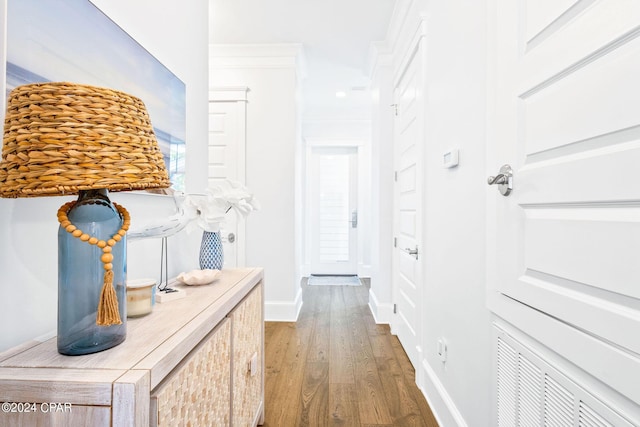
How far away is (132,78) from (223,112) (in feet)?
7.86

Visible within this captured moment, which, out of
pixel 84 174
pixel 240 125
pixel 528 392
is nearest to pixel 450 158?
pixel 528 392

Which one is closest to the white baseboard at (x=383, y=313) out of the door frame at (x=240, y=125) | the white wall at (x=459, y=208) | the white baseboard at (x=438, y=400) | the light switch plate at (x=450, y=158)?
the white baseboard at (x=438, y=400)

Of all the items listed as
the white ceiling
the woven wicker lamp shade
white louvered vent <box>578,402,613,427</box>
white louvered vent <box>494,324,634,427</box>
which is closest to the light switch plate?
white louvered vent <box>494,324,634,427</box>

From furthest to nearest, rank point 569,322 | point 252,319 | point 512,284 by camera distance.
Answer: point 252,319
point 512,284
point 569,322

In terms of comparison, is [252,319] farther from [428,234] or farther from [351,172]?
[351,172]

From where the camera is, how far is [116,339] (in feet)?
2.23

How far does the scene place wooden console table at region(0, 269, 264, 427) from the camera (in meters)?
0.56

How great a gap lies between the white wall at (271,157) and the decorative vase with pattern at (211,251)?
200cm

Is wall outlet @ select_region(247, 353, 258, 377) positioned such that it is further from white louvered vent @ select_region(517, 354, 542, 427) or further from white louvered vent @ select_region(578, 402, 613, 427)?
white louvered vent @ select_region(578, 402, 613, 427)

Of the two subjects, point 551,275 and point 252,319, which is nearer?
point 551,275

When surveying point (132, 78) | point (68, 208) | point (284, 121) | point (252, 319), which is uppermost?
point (284, 121)

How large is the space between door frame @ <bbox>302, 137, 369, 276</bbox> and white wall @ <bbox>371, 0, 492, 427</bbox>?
347 cm

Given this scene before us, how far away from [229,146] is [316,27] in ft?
4.57

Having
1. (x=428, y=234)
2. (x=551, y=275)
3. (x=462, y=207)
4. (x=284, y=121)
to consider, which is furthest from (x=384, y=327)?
(x=551, y=275)
